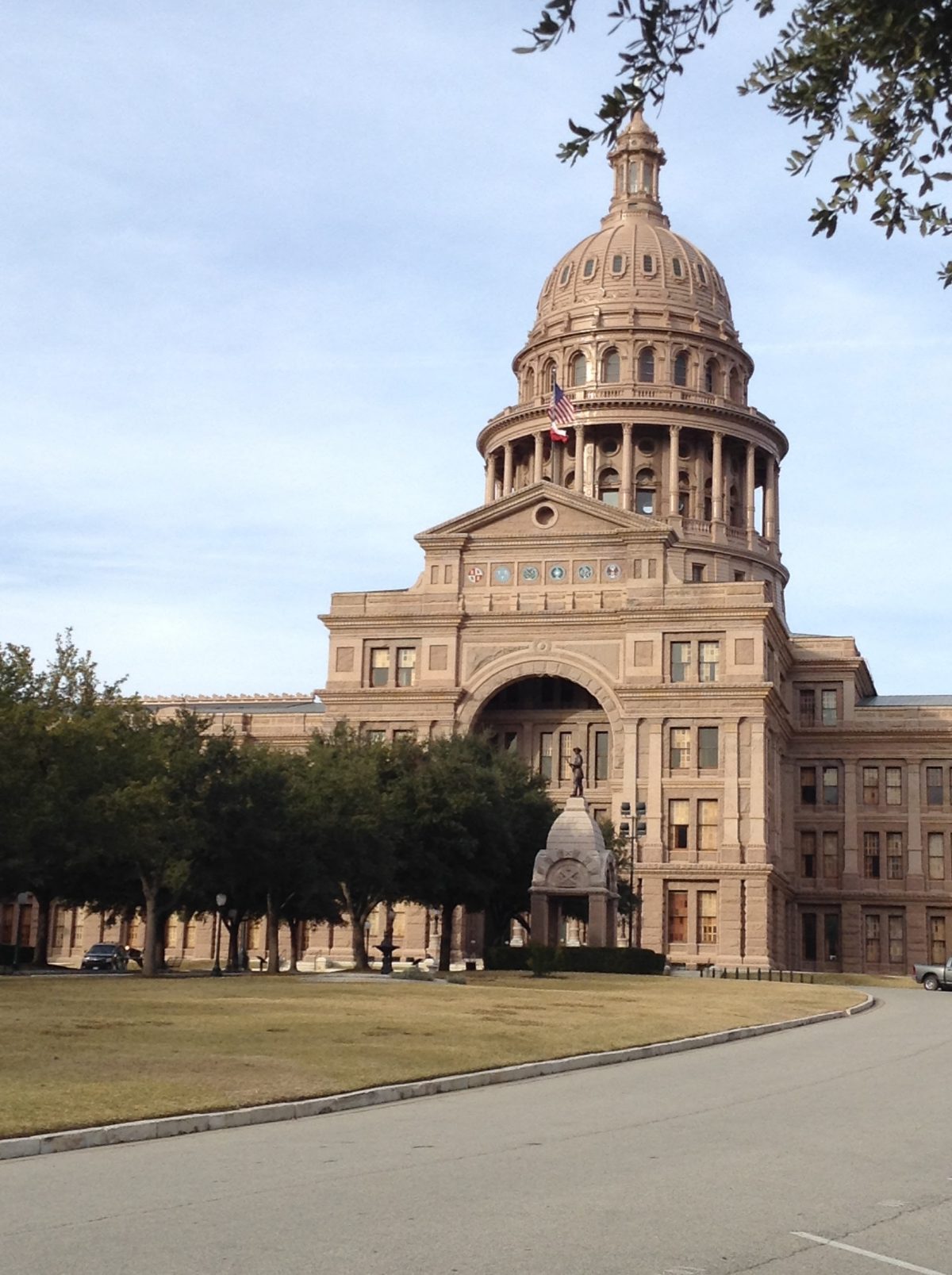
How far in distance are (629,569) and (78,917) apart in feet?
129

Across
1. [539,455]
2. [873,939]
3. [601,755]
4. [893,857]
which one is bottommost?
[873,939]

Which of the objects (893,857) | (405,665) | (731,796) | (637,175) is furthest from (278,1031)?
(637,175)

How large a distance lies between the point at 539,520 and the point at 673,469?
2116cm

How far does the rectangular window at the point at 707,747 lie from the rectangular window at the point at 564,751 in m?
8.64

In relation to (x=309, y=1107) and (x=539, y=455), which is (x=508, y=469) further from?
(x=309, y=1107)

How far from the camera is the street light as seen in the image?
85.8 meters

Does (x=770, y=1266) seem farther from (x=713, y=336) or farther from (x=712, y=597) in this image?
(x=713, y=336)

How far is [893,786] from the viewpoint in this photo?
337 ft

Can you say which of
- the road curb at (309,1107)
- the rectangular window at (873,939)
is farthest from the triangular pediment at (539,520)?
the road curb at (309,1107)

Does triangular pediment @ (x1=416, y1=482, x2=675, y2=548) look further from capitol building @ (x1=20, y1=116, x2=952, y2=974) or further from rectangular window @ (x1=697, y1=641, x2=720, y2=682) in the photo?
rectangular window @ (x1=697, y1=641, x2=720, y2=682)

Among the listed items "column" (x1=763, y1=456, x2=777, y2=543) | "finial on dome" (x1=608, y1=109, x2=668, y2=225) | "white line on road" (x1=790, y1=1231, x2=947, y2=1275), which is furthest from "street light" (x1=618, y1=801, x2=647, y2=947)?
"white line on road" (x1=790, y1=1231, x2=947, y2=1275)

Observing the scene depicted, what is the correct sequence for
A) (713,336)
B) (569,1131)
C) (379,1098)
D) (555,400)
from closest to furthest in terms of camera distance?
(569,1131)
(379,1098)
(555,400)
(713,336)

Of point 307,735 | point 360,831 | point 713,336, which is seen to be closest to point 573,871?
point 360,831

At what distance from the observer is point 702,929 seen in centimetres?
8906
